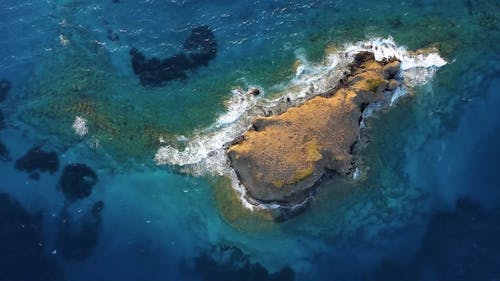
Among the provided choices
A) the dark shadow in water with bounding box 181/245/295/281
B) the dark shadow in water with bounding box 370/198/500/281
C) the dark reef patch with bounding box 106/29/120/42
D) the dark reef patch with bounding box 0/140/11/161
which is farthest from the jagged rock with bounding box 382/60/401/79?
the dark reef patch with bounding box 0/140/11/161

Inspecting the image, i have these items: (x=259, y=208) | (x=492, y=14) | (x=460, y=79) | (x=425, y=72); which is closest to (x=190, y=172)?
(x=259, y=208)

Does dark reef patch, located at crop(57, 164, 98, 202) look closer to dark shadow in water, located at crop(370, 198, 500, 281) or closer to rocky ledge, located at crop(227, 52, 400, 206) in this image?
rocky ledge, located at crop(227, 52, 400, 206)

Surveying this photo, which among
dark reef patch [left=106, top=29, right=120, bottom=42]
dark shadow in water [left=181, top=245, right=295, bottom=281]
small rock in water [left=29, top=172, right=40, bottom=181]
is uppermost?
dark reef patch [left=106, top=29, right=120, bottom=42]

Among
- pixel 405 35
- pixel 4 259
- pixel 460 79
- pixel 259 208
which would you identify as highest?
pixel 405 35

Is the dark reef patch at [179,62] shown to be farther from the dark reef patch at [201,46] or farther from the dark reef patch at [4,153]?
the dark reef patch at [4,153]

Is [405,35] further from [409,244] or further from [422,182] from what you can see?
[409,244]

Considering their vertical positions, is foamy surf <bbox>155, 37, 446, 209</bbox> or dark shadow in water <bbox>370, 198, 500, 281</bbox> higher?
foamy surf <bbox>155, 37, 446, 209</bbox>

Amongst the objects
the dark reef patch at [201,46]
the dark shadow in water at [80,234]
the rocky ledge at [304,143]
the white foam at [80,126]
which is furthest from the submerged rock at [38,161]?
the rocky ledge at [304,143]
